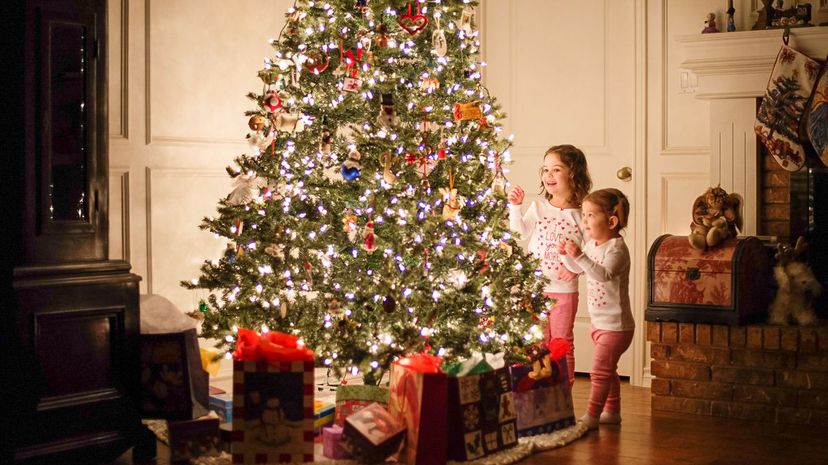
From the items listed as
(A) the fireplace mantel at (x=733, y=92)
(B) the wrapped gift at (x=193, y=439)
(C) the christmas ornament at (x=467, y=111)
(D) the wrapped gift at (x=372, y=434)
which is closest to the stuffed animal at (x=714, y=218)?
(A) the fireplace mantel at (x=733, y=92)

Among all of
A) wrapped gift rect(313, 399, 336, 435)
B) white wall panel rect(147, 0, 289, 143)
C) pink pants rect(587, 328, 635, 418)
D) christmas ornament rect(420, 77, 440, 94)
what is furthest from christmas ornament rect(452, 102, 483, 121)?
white wall panel rect(147, 0, 289, 143)

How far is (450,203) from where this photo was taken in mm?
3875

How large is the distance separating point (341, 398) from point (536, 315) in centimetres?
83

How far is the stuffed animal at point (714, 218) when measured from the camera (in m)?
4.48

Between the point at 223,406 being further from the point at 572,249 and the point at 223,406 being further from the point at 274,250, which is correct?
the point at 572,249

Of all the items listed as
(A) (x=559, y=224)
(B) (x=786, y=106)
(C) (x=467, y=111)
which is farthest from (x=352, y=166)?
(B) (x=786, y=106)

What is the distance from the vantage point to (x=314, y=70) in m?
3.89

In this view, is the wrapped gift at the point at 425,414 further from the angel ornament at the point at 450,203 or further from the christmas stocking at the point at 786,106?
the christmas stocking at the point at 786,106

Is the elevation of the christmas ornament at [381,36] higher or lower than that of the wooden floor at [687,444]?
higher

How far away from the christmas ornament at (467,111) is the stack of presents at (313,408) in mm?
862

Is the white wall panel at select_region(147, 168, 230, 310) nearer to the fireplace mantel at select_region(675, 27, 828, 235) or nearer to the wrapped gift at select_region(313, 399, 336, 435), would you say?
the wrapped gift at select_region(313, 399, 336, 435)

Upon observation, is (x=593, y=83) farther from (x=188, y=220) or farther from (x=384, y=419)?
(x=384, y=419)

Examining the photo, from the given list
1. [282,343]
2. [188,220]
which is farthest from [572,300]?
[188,220]

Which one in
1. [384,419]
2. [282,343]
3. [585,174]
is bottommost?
[384,419]
